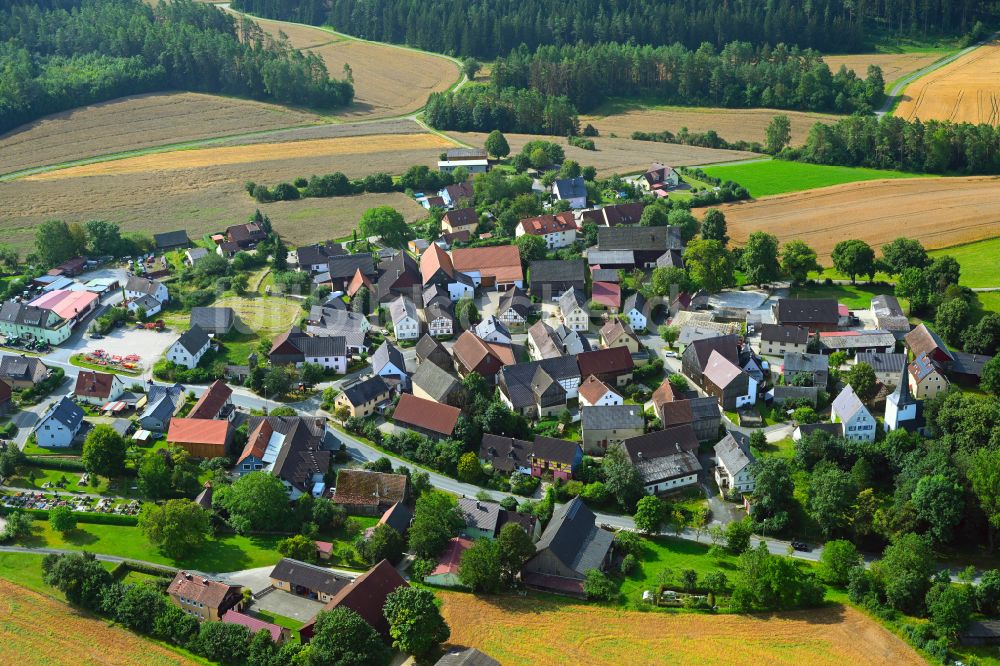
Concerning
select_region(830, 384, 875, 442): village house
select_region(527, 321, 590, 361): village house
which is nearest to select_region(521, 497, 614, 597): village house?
select_region(830, 384, 875, 442): village house

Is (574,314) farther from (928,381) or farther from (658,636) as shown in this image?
(658,636)

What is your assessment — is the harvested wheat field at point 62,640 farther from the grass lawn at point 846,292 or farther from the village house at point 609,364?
the grass lawn at point 846,292

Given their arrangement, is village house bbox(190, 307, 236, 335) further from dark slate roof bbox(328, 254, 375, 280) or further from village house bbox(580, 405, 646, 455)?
village house bbox(580, 405, 646, 455)

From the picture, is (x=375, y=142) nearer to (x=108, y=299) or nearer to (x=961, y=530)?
(x=108, y=299)

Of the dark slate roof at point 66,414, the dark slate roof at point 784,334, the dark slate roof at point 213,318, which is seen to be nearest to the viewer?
the dark slate roof at point 66,414

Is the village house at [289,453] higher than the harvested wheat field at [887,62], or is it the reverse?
the harvested wheat field at [887,62]

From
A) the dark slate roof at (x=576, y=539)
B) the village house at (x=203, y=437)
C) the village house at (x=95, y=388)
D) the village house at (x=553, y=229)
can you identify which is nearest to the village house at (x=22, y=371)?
the village house at (x=95, y=388)

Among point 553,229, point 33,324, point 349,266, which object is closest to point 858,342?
point 553,229
